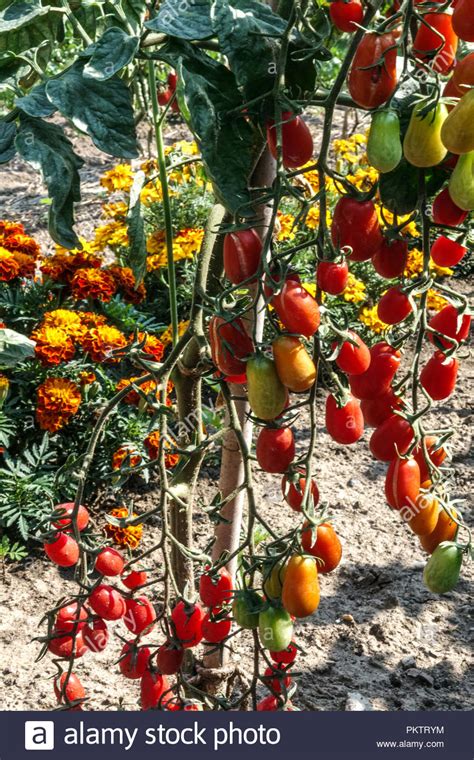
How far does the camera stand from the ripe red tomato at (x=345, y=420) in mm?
843

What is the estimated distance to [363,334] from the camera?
8.81 feet

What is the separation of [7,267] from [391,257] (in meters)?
1.67

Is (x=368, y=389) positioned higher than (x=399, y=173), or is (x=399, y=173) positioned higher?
(x=399, y=173)

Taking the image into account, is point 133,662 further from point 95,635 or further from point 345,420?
point 345,420

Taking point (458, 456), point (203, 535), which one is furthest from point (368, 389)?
point (458, 456)

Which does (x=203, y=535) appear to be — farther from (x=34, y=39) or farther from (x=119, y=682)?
(x=34, y=39)

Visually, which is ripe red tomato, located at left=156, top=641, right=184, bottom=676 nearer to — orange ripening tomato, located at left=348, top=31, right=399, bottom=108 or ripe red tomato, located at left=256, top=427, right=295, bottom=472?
ripe red tomato, located at left=256, top=427, right=295, bottom=472

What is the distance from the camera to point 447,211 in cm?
79

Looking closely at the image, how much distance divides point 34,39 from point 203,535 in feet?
4.35

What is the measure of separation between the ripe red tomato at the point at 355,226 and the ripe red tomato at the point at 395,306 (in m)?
0.08

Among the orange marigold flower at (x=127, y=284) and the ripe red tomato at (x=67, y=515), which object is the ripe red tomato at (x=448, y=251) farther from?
the orange marigold flower at (x=127, y=284)

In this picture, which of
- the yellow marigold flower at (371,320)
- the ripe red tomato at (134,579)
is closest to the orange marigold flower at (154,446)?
the yellow marigold flower at (371,320)

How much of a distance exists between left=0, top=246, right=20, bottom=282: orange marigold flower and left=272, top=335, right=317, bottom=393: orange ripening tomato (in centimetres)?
170

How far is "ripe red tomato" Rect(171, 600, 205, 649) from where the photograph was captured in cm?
105
